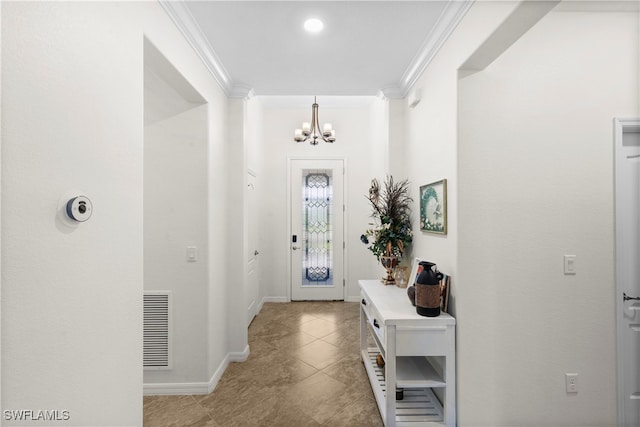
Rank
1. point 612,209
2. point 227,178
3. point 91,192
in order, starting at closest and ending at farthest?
point 91,192, point 612,209, point 227,178

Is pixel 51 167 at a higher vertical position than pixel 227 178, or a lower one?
lower

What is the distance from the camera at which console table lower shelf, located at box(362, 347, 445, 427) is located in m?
1.86

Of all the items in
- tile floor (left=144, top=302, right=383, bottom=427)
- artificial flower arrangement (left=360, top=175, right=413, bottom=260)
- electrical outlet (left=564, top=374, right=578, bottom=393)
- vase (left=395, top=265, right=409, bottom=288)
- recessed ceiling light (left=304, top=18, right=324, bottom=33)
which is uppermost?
recessed ceiling light (left=304, top=18, right=324, bottom=33)

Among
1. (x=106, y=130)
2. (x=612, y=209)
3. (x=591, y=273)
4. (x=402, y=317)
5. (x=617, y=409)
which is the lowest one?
(x=617, y=409)

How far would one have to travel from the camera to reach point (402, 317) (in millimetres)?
1850

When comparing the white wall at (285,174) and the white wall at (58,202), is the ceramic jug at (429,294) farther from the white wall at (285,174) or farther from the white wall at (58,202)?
the white wall at (285,174)

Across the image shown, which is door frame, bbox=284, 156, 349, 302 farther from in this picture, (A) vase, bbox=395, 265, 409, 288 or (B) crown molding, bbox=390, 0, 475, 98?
(A) vase, bbox=395, 265, 409, 288

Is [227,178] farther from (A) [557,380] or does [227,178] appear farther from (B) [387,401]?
(A) [557,380]

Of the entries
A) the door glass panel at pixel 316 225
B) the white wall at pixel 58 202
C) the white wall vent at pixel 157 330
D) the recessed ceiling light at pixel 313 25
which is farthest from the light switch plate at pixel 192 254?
the door glass panel at pixel 316 225

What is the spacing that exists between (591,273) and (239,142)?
9.71 feet

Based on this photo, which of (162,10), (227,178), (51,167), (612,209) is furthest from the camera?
(227,178)

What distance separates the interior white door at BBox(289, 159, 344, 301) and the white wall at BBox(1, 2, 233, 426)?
333 cm

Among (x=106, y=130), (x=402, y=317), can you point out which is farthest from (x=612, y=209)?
(x=106, y=130)

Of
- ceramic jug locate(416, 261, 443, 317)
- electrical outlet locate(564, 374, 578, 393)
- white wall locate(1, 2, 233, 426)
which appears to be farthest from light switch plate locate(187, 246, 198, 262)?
electrical outlet locate(564, 374, 578, 393)
